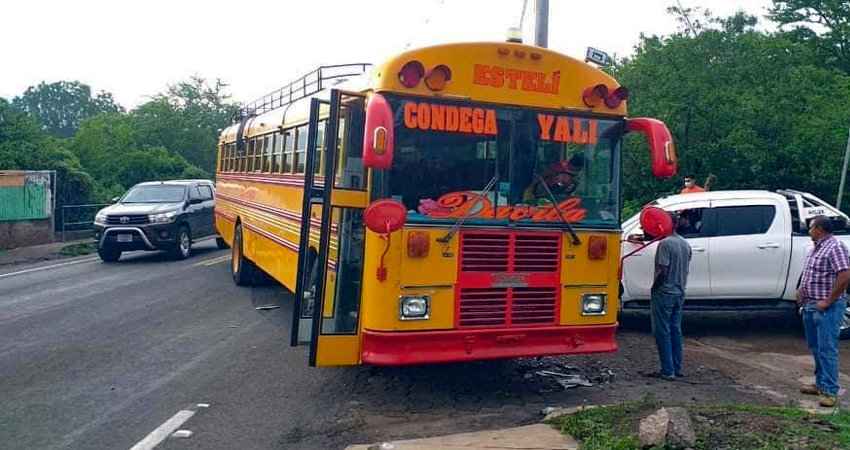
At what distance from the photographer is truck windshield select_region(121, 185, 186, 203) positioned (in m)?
18.2

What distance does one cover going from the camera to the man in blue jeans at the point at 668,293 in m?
7.77

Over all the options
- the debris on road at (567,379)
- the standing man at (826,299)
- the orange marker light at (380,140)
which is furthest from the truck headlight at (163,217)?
the standing man at (826,299)

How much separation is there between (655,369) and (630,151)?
744cm

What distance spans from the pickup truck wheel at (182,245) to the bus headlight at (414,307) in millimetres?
12334

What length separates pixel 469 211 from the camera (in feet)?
21.7

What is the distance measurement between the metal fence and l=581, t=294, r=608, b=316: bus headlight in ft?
63.9

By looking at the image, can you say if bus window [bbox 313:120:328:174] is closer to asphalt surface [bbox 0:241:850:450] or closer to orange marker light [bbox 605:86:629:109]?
asphalt surface [bbox 0:241:850:450]

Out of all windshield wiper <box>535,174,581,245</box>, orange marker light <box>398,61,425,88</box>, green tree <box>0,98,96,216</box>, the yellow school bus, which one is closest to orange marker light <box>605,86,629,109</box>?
the yellow school bus

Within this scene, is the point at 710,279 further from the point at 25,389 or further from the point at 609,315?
the point at 25,389

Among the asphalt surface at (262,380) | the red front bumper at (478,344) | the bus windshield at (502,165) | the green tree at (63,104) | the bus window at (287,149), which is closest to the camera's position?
the asphalt surface at (262,380)

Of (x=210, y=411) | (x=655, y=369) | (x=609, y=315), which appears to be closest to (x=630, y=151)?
(x=655, y=369)

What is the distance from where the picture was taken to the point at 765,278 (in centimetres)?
1002

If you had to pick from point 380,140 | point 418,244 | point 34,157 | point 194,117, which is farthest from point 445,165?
point 194,117

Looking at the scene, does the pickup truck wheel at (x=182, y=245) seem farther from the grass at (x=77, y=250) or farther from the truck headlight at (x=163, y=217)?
the grass at (x=77, y=250)
